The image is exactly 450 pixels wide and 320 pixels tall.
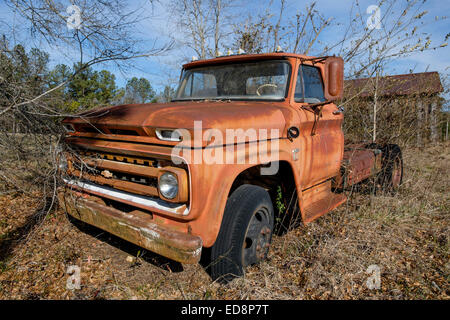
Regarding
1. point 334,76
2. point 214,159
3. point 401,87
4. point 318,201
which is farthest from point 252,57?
point 401,87

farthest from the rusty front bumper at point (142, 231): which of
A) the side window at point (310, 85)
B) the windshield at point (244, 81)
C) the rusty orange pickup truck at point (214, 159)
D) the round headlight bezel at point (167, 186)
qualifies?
the side window at point (310, 85)

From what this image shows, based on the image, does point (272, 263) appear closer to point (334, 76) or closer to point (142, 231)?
point (142, 231)

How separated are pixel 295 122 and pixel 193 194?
54.7 inches

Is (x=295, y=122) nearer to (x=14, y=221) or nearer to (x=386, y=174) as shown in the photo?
(x=386, y=174)

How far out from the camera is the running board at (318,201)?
3.19m

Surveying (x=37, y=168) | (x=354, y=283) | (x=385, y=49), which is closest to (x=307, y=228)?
(x=354, y=283)

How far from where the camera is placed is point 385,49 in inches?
237

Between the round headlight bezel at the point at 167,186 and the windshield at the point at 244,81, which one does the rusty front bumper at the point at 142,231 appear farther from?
the windshield at the point at 244,81

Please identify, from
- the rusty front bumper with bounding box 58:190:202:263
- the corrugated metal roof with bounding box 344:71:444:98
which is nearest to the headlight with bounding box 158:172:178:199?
the rusty front bumper with bounding box 58:190:202:263

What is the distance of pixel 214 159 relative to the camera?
2113mm

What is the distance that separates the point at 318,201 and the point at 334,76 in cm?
147

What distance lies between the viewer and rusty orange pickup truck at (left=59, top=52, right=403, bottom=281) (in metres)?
2.10

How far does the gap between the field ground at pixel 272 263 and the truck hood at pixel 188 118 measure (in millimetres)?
1275

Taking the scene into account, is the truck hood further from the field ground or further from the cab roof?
the field ground
